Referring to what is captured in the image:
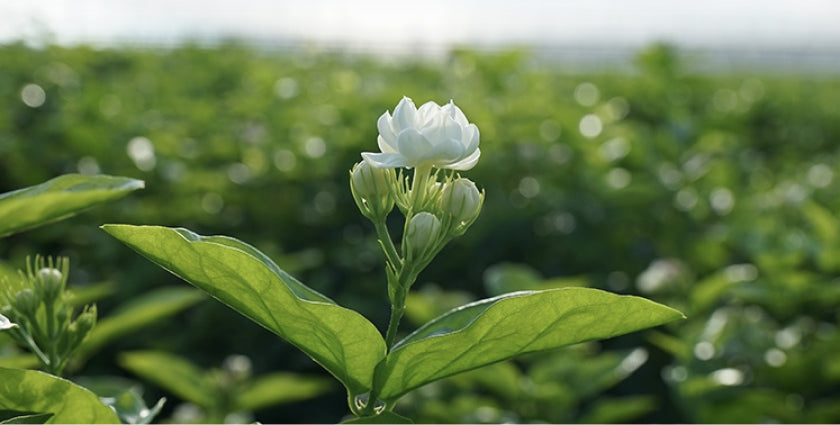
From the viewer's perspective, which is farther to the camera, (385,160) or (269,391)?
(269,391)

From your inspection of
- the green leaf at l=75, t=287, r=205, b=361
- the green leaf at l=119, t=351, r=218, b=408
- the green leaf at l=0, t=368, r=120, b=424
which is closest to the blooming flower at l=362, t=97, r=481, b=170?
the green leaf at l=0, t=368, r=120, b=424

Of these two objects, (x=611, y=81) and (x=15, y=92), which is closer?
(x=15, y=92)

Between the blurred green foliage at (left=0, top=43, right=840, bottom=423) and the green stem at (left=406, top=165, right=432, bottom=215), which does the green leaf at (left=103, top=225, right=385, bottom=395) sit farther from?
the blurred green foliage at (left=0, top=43, right=840, bottom=423)

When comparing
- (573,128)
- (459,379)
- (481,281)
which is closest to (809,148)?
(573,128)

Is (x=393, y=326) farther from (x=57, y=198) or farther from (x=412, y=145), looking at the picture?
(x=57, y=198)

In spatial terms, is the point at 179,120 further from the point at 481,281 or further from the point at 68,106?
the point at 481,281

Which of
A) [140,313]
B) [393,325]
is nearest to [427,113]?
[393,325]
